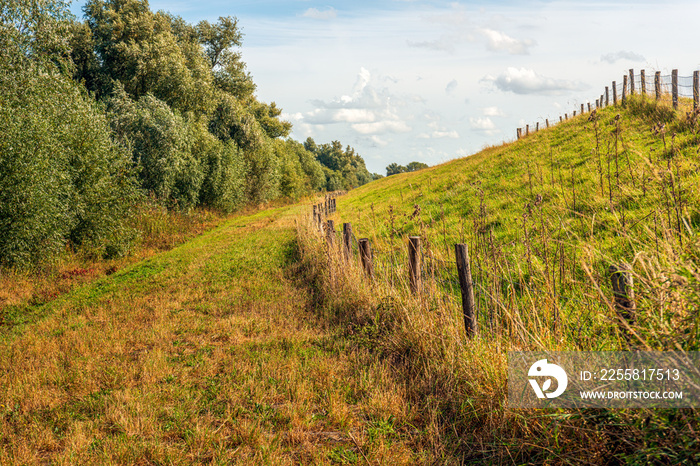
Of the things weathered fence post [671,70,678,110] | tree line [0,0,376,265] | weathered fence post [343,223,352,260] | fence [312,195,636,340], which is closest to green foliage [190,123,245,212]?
tree line [0,0,376,265]

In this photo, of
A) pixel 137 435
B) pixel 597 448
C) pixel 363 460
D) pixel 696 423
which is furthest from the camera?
pixel 137 435

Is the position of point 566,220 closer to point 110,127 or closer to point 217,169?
point 110,127

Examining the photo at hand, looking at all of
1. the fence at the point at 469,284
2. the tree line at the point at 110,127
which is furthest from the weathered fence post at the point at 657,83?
the tree line at the point at 110,127

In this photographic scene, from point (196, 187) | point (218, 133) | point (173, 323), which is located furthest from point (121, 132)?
point (173, 323)

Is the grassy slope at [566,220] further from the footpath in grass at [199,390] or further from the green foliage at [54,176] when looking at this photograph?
the green foliage at [54,176]

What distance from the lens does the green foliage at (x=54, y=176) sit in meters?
11.4

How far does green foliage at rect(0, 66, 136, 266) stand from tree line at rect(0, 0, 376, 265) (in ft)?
0.12

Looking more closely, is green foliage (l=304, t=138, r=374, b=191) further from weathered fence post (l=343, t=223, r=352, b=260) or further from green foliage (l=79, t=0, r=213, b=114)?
weathered fence post (l=343, t=223, r=352, b=260)

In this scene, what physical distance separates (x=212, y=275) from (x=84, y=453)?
27.3 feet

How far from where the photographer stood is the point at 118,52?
2727 cm

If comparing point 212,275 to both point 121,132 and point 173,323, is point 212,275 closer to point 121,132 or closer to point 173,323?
point 173,323

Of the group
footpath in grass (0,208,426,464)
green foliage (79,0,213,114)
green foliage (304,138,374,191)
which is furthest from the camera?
green foliage (304,138,374,191)

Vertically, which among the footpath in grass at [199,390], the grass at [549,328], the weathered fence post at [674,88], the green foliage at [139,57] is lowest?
the footpath in grass at [199,390]

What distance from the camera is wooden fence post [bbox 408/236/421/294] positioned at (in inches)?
224
